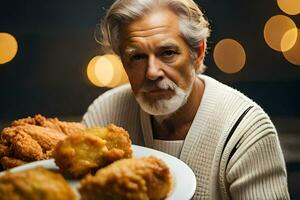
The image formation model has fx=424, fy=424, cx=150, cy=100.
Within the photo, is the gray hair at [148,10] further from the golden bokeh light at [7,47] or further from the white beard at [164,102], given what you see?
the golden bokeh light at [7,47]

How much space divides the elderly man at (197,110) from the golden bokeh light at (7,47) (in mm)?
304

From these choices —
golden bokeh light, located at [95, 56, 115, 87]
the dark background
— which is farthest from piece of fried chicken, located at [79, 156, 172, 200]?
the dark background

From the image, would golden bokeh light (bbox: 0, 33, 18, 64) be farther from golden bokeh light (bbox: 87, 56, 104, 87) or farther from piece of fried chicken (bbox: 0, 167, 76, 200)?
piece of fried chicken (bbox: 0, 167, 76, 200)

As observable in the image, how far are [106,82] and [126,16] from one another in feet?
0.88

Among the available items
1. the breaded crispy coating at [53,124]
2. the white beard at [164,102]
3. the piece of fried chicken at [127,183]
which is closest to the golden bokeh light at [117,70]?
the white beard at [164,102]

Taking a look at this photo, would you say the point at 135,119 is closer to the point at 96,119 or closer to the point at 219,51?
the point at 96,119

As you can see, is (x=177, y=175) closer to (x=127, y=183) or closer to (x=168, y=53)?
(x=127, y=183)

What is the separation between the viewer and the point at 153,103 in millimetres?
Answer: 1037

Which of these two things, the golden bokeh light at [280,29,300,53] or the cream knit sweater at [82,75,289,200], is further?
the golden bokeh light at [280,29,300,53]

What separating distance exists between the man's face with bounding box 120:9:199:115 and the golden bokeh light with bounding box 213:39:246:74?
27cm

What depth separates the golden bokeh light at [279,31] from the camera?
147 cm

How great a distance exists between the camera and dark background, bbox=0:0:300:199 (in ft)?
4.35

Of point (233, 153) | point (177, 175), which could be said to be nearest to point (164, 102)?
point (233, 153)

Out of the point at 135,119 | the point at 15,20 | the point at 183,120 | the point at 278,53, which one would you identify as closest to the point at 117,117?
the point at 135,119
